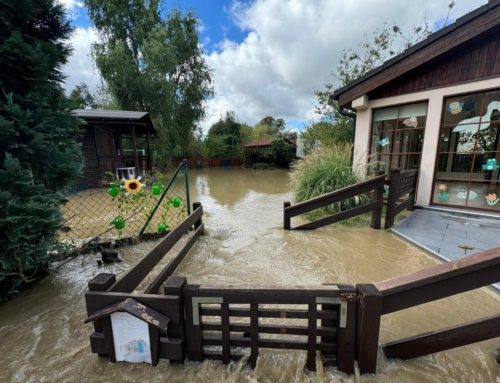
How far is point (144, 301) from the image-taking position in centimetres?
138

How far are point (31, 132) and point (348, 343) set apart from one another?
282cm

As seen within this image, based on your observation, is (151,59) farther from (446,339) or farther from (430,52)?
(446,339)

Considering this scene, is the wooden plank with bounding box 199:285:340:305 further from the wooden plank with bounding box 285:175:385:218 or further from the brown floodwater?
the wooden plank with bounding box 285:175:385:218

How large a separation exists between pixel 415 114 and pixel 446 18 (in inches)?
238

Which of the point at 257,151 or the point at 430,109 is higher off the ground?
the point at 430,109

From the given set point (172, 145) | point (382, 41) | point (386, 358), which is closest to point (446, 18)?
point (382, 41)

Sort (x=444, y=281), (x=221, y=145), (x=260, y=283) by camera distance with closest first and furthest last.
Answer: (x=444, y=281) < (x=260, y=283) < (x=221, y=145)

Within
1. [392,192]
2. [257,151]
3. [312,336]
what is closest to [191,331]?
[312,336]

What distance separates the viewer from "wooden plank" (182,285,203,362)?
1356mm

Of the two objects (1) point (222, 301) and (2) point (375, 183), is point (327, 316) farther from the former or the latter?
(2) point (375, 183)

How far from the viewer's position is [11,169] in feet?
5.92

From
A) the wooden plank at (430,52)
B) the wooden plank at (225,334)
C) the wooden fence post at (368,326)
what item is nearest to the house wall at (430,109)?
the wooden plank at (430,52)

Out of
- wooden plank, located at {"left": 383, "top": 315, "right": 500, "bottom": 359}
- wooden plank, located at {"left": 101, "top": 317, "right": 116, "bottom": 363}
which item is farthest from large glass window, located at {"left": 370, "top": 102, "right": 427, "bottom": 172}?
wooden plank, located at {"left": 101, "top": 317, "right": 116, "bottom": 363}

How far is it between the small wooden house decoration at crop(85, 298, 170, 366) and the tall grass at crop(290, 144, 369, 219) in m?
3.85
